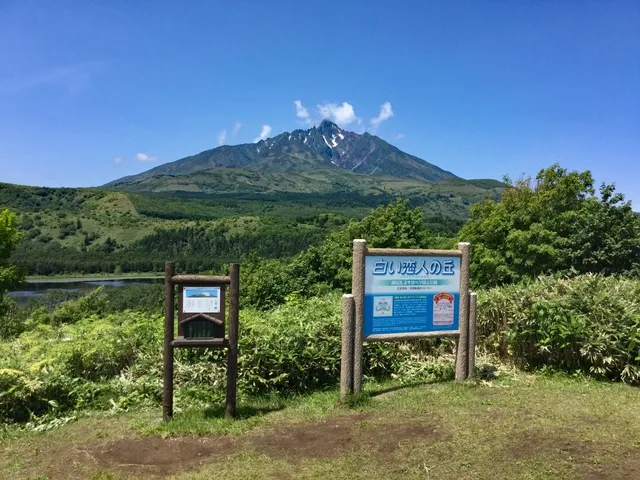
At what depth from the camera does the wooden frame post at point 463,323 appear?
24.0 feet

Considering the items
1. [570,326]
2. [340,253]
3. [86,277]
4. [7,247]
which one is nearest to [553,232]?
[340,253]

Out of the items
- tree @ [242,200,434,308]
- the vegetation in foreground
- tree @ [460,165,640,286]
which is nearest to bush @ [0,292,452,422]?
the vegetation in foreground

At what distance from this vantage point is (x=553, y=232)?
981 inches

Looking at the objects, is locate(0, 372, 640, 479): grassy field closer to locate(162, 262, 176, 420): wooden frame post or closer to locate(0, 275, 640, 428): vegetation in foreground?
locate(162, 262, 176, 420): wooden frame post

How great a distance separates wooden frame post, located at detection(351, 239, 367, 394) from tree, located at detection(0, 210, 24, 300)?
23580 millimetres

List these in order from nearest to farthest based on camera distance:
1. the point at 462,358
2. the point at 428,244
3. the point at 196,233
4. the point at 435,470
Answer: the point at 435,470, the point at 462,358, the point at 428,244, the point at 196,233

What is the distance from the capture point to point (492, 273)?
2666 cm

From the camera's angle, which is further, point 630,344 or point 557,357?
point 557,357

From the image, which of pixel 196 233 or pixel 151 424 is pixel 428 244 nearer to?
pixel 151 424

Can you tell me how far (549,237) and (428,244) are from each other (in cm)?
561

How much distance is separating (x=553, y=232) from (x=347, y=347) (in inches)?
834

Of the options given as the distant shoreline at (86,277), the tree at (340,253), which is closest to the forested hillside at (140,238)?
the distant shoreline at (86,277)

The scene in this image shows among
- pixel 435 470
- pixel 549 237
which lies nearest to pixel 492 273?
pixel 549 237

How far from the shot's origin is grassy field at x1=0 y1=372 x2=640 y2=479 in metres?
4.55
